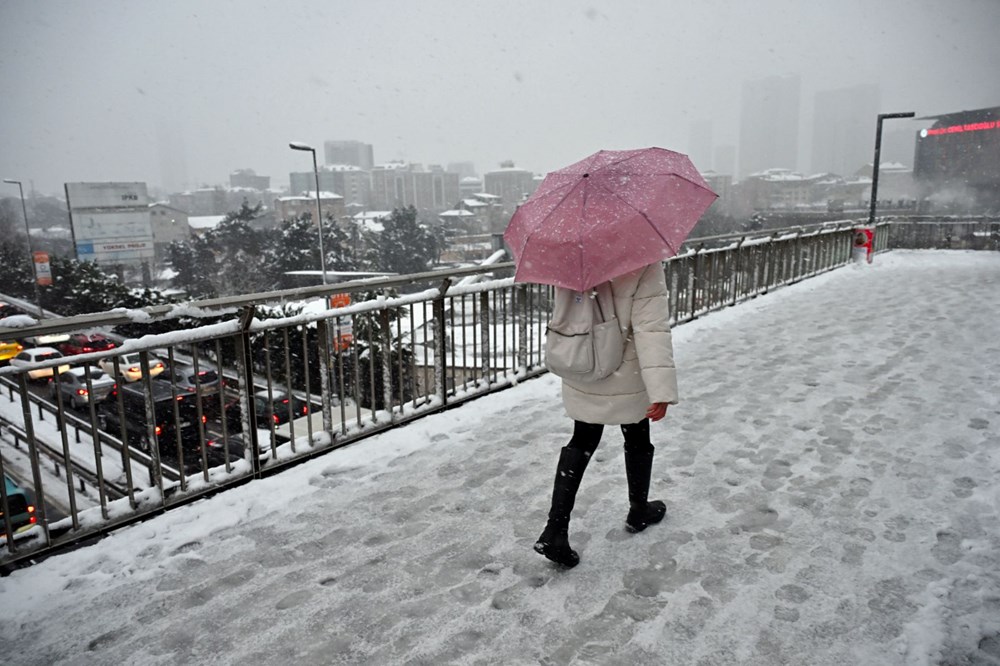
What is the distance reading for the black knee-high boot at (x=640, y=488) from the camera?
11.4 feet

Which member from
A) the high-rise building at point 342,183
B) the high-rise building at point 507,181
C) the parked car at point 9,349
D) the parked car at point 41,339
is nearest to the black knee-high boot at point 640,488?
the parked car at point 41,339

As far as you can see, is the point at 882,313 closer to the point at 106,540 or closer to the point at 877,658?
the point at 877,658

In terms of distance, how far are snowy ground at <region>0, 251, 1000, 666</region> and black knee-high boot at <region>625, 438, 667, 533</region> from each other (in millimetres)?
80

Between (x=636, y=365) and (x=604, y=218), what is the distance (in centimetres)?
77

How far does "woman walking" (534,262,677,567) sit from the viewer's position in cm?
293

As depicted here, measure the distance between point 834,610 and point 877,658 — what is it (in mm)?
320

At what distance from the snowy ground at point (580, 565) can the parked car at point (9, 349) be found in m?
1.16

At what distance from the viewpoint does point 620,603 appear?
9.84ft

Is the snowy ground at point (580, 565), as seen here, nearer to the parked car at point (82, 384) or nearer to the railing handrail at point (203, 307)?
the parked car at point (82, 384)

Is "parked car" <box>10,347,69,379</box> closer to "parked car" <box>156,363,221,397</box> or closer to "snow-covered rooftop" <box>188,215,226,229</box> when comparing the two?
"parked car" <box>156,363,221,397</box>

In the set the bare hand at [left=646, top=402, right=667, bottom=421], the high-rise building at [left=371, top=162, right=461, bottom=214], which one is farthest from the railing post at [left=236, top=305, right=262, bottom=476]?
the high-rise building at [left=371, top=162, right=461, bottom=214]

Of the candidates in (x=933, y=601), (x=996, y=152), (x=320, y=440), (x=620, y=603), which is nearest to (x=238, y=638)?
(x=620, y=603)

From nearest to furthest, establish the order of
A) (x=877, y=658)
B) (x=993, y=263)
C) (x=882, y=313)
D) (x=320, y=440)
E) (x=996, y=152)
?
(x=877, y=658) → (x=320, y=440) → (x=882, y=313) → (x=993, y=263) → (x=996, y=152)

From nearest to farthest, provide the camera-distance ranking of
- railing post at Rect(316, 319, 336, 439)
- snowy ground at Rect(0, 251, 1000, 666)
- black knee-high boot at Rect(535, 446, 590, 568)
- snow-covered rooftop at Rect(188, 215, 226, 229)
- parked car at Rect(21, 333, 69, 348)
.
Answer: snowy ground at Rect(0, 251, 1000, 666) < parked car at Rect(21, 333, 69, 348) < black knee-high boot at Rect(535, 446, 590, 568) < railing post at Rect(316, 319, 336, 439) < snow-covered rooftop at Rect(188, 215, 226, 229)
